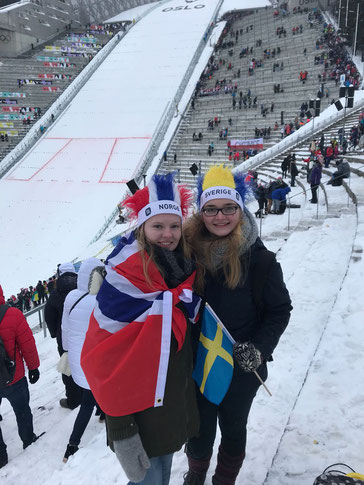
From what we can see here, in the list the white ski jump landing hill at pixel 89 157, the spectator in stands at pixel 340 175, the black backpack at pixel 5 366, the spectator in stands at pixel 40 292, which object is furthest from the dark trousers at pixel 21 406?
the white ski jump landing hill at pixel 89 157

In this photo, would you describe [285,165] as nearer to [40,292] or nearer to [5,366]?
[40,292]

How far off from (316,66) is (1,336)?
37.4 meters

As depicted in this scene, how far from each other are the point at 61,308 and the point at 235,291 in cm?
241

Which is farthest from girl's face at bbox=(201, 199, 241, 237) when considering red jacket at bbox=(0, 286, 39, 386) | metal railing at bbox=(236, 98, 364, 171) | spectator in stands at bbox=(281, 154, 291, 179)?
metal railing at bbox=(236, 98, 364, 171)

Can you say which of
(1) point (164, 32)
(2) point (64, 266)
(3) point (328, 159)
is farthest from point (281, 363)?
(1) point (164, 32)

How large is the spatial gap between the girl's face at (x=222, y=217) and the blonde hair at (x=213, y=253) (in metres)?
0.03

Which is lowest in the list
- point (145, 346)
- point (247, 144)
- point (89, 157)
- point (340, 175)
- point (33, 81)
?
point (89, 157)

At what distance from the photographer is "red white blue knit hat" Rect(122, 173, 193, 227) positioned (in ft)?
6.45

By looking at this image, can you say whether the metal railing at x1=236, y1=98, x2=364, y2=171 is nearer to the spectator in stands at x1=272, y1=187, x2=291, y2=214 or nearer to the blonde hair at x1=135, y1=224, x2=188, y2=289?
the spectator in stands at x1=272, y1=187, x2=291, y2=214

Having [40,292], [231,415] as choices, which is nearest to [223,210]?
[231,415]

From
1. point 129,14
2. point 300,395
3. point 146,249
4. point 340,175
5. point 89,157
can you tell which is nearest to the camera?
point 146,249

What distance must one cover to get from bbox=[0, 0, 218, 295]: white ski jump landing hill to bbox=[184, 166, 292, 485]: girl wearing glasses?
13124 mm

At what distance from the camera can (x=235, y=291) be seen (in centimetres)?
201

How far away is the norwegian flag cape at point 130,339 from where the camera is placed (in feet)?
5.79
